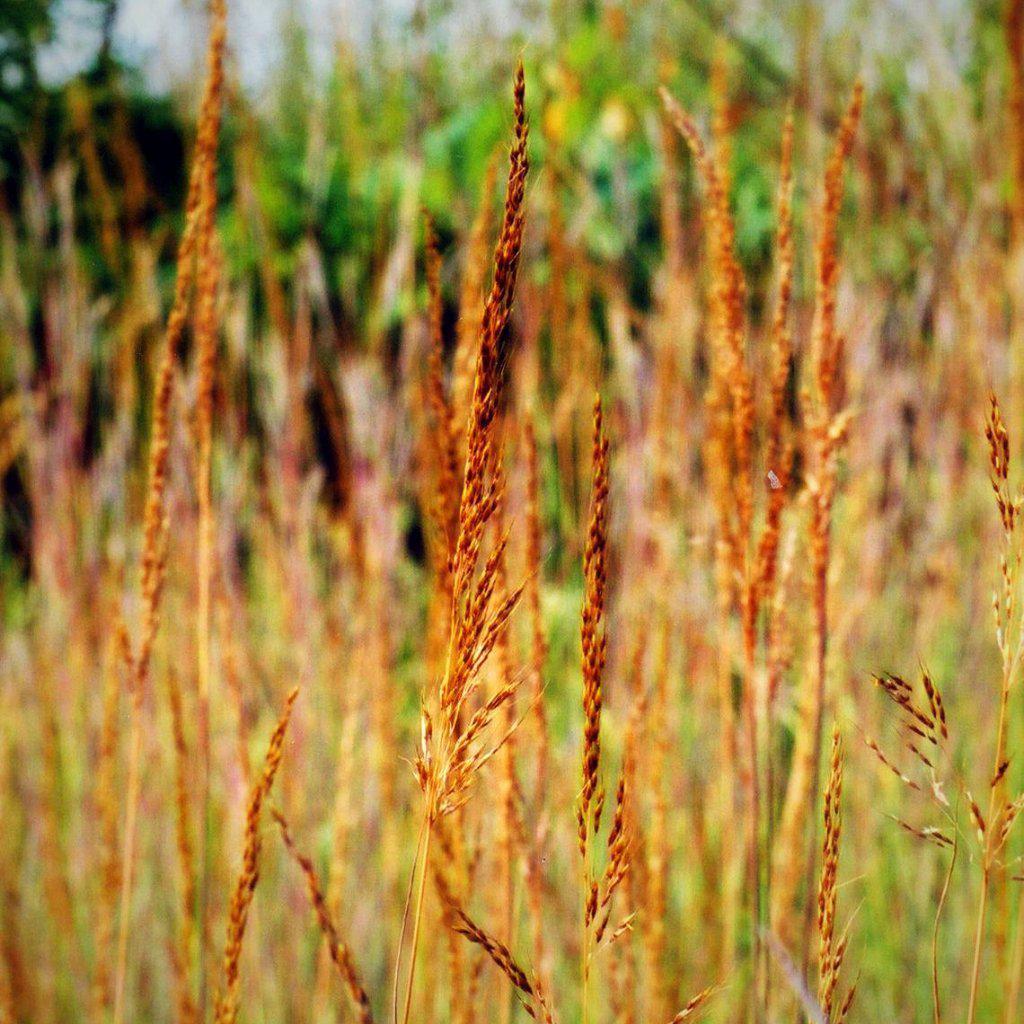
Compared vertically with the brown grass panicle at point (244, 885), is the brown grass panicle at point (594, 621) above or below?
above

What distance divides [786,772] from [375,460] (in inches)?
25.3

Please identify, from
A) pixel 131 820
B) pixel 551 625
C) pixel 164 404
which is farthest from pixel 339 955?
pixel 551 625

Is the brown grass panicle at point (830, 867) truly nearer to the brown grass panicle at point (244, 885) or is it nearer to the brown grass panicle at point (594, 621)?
the brown grass panicle at point (594, 621)

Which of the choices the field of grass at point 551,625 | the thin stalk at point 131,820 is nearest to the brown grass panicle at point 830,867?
the field of grass at point 551,625

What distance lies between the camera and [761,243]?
3205 mm

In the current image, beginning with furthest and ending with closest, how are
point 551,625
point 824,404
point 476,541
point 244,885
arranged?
point 551,625, point 824,404, point 244,885, point 476,541

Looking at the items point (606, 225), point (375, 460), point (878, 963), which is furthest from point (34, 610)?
point (606, 225)

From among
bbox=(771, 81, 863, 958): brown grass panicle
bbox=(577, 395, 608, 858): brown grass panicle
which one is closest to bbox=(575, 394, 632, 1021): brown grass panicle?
bbox=(577, 395, 608, 858): brown grass panicle

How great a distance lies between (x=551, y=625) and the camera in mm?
1480

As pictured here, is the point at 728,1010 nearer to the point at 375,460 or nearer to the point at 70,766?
the point at 375,460

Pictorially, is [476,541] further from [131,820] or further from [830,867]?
[131,820]

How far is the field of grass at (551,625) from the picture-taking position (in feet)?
2.02

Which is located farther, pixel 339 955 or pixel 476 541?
pixel 339 955

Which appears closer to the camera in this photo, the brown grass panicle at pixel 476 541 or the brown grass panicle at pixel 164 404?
the brown grass panicle at pixel 476 541
